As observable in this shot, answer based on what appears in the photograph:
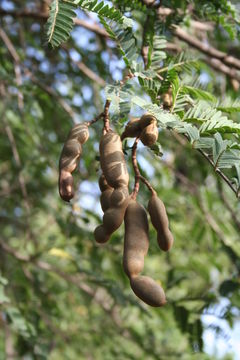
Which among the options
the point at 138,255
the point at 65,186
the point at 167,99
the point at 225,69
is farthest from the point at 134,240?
the point at 225,69

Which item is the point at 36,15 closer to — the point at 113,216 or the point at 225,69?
the point at 225,69

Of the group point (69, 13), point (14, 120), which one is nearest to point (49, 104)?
point (14, 120)

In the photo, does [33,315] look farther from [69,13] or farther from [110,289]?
[69,13]

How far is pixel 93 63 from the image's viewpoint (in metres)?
2.44

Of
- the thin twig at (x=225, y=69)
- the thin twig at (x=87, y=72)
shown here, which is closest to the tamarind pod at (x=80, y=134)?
the thin twig at (x=225, y=69)

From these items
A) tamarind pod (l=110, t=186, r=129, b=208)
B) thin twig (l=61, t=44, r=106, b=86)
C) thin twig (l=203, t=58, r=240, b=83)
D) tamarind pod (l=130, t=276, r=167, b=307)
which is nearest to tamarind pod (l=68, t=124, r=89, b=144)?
Answer: tamarind pod (l=110, t=186, r=129, b=208)

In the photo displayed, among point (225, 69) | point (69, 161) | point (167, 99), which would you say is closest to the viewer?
point (69, 161)

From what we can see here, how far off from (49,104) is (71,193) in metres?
1.52

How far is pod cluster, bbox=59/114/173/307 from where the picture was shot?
73 cm

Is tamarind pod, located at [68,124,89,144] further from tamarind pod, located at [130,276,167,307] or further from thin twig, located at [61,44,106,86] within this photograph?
thin twig, located at [61,44,106,86]

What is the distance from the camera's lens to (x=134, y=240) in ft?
2.46

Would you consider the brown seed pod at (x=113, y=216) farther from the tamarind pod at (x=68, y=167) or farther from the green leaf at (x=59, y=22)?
the green leaf at (x=59, y=22)

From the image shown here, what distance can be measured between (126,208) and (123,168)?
0.06 m

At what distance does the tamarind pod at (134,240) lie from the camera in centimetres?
74
